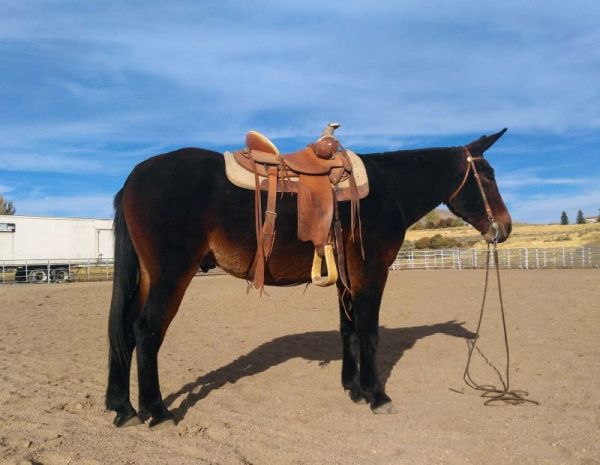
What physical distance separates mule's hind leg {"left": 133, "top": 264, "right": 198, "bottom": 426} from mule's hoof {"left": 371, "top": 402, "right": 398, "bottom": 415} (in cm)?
167

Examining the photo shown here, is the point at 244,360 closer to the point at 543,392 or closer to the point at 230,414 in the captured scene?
the point at 230,414

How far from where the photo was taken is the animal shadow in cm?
485

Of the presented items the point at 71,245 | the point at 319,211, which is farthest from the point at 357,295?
the point at 71,245

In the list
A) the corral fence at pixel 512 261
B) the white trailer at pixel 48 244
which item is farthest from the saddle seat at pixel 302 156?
the white trailer at pixel 48 244

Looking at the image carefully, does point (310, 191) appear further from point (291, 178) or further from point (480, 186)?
point (480, 186)

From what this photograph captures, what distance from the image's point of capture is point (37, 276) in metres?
27.0

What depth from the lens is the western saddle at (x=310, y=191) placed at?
157 inches

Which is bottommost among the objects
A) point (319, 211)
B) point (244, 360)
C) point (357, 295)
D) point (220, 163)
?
point (244, 360)

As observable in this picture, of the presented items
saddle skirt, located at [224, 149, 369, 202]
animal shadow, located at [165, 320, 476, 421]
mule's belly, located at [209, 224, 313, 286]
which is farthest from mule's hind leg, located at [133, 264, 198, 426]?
saddle skirt, located at [224, 149, 369, 202]

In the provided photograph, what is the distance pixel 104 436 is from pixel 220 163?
228 centimetres

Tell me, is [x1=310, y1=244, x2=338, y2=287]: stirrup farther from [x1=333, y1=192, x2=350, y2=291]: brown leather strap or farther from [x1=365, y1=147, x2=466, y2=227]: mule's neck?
[x1=365, y1=147, x2=466, y2=227]: mule's neck

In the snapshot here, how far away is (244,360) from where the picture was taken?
6246 mm

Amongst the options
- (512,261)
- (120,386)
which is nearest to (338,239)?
(120,386)

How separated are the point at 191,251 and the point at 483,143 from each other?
3.16 m
